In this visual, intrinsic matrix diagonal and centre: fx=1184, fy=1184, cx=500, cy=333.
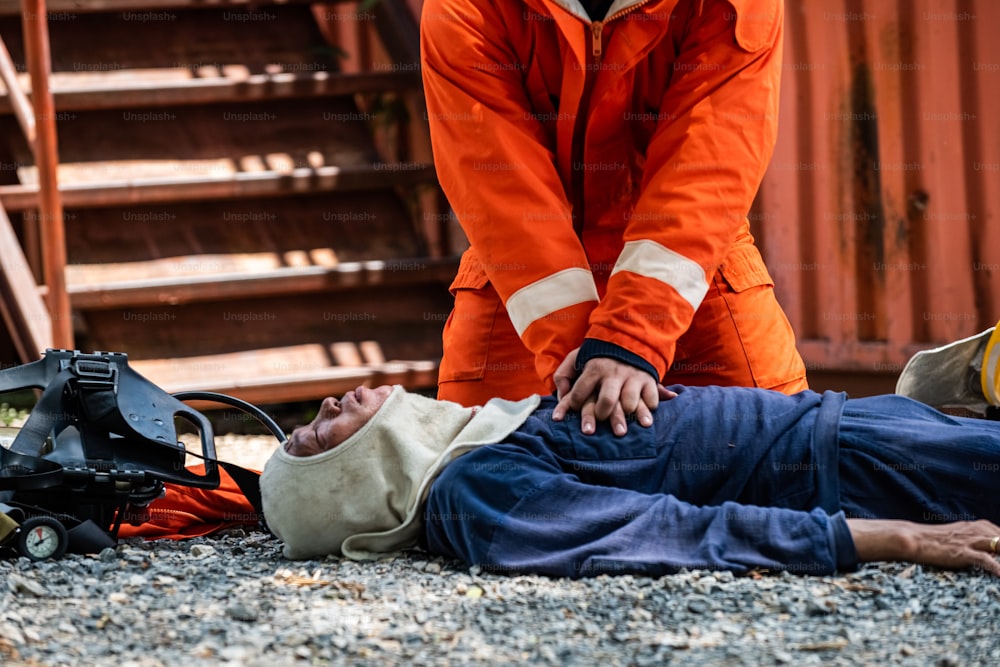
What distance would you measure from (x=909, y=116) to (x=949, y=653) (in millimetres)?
3775

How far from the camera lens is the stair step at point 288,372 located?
5.24m

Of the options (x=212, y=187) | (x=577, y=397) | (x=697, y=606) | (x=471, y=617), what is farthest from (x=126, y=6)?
(x=697, y=606)

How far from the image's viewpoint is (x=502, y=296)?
342cm

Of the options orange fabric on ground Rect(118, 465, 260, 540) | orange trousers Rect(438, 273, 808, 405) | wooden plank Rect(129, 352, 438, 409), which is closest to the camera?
orange fabric on ground Rect(118, 465, 260, 540)

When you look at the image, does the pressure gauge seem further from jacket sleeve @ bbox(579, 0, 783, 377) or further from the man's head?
jacket sleeve @ bbox(579, 0, 783, 377)

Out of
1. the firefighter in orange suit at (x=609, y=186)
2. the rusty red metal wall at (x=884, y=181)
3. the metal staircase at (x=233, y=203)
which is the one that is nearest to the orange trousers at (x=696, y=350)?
the firefighter in orange suit at (x=609, y=186)

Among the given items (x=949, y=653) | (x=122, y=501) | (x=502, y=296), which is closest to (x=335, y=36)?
(x=502, y=296)

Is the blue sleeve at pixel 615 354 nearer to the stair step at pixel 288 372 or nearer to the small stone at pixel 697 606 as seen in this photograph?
the small stone at pixel 697 606

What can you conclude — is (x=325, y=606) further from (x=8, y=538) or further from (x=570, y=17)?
(x=570, y=17)

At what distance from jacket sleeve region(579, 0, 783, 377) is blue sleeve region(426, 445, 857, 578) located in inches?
18.5

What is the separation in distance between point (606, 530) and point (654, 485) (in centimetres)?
26

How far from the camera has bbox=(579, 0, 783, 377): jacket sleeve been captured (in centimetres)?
312

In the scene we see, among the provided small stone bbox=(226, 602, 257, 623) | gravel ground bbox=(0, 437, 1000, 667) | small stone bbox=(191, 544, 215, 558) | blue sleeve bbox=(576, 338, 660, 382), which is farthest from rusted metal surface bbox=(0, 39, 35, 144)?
small stone bbox=(226, 602, 257, 623)

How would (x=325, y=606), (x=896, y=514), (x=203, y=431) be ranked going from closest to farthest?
1. (x=325, y=606)
2. (x=896, y=514)
3. (x=203, y=431)
